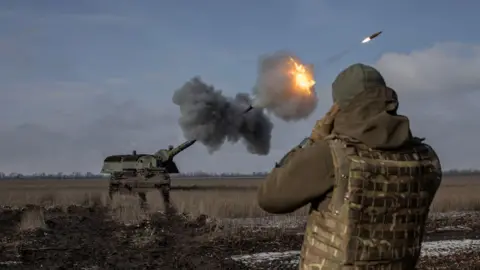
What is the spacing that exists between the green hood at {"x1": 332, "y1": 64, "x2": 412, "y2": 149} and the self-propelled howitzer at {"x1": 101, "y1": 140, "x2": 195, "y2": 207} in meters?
27.8

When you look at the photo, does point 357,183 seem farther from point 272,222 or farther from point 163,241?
point 272,222

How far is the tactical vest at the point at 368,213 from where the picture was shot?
9.73 feet

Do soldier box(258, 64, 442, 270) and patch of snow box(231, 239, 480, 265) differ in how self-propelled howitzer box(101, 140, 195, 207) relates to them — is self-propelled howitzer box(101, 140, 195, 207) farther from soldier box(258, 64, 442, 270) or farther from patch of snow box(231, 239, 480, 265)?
soldier box(258, 64, 442, 270)

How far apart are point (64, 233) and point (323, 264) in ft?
47.1

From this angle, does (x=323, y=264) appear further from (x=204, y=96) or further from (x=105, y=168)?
(x=105, y=168)

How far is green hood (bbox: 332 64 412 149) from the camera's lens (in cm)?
302

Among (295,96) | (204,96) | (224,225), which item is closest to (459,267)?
(224,225)

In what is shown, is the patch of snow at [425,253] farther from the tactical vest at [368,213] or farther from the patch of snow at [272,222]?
the tactical vest at [368,213]

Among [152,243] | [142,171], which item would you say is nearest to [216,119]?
[142,171]

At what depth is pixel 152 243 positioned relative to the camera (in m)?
15.1

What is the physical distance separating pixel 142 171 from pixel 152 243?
17.1 m

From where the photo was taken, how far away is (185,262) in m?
12.3

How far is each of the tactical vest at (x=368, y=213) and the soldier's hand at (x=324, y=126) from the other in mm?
88

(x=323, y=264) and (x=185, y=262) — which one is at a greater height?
(x=323, y=264)
